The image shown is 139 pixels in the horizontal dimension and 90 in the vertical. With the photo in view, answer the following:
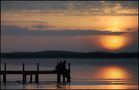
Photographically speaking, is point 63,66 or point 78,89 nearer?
point 78,89

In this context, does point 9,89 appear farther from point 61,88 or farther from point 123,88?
point 123,88

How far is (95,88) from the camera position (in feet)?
165

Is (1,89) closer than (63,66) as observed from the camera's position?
Yes

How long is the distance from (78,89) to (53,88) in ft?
7.12

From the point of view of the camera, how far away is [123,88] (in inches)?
2004

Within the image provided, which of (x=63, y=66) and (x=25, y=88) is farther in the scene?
(x=63, y=66)

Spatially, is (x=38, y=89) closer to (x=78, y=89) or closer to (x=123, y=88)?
(x=78, y=89)

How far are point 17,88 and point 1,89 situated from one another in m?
1.81

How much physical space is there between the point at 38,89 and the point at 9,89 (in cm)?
229

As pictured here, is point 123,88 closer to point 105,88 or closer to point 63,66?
point 105,88

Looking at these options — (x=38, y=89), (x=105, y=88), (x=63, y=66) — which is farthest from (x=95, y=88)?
A: (x=63, y=66)

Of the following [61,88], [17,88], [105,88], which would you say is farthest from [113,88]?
[17,88]

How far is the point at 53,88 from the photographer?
49.9 m

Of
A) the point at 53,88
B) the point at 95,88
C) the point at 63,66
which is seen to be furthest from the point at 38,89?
the point at 63,66
